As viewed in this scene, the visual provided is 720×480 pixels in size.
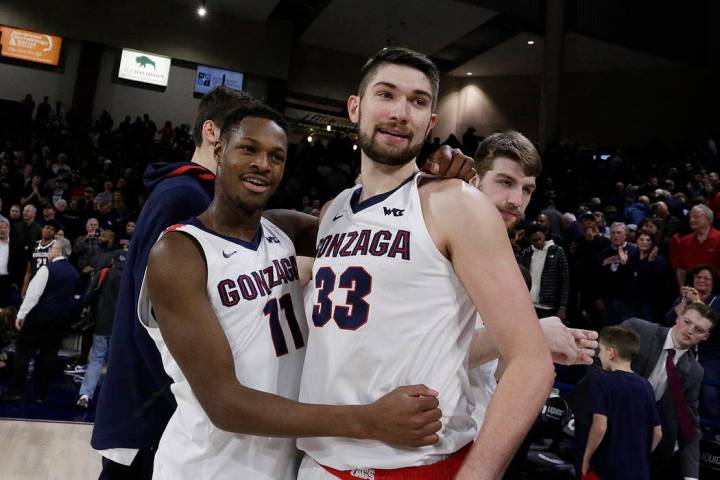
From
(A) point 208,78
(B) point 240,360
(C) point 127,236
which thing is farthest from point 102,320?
(A) point 208,78

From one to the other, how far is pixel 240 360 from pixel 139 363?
1.87 ft

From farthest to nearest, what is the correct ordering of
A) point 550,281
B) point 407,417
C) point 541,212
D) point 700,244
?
point 541,212, point 550,281, point 700,244, point 407,417

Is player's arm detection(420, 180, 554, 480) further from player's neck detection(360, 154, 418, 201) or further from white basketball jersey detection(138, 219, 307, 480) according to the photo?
white basketball jersey detection(138, 219, 307, 480)

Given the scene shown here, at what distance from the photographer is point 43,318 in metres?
6.57

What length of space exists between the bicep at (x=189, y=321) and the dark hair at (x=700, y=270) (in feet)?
19.1

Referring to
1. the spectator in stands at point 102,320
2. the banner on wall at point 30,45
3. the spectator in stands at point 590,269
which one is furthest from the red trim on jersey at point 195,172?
the banner on wall at point 30,45

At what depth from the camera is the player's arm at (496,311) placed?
1.26m

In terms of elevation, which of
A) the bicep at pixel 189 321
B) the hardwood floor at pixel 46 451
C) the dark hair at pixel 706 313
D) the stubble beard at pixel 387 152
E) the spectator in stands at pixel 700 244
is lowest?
the hardwood floor at pixel 46 451

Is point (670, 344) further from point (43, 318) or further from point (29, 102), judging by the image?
point (29, 102)

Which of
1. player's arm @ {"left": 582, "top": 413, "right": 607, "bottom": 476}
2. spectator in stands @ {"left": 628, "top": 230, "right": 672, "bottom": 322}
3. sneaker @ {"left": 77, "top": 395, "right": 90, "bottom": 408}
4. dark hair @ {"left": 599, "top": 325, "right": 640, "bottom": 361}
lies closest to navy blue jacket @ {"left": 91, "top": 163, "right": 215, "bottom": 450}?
player's arm @ {"left": 582, "top": 413, "right": 607, "bottom": 476}

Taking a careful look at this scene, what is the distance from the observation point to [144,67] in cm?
1683

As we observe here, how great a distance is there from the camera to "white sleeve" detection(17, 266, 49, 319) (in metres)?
6.51

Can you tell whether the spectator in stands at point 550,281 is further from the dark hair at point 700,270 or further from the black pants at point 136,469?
the black pants at point 136,469

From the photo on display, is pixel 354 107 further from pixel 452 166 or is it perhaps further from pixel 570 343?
pixel 570 343
